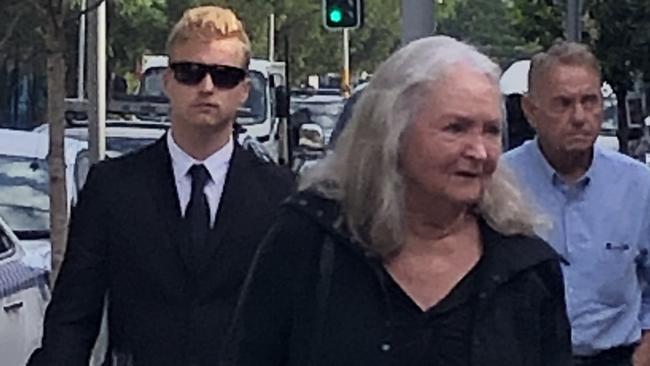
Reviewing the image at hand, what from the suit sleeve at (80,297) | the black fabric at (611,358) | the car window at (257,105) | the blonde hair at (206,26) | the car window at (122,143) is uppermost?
the blonde hair at (206,26)

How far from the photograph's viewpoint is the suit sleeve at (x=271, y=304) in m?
4.16

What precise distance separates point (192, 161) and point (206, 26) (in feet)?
1.24

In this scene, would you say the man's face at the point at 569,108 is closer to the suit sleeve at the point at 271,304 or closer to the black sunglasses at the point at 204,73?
the black sunglasses at the point at 204,73

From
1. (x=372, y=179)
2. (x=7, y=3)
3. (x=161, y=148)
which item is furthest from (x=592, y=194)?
(x=7, y=3)

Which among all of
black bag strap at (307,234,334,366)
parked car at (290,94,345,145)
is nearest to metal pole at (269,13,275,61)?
parked car at (290,94,345,145)

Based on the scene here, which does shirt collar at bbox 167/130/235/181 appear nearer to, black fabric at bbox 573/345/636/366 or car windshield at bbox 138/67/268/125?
black fabric at bbox 573/345/636/366

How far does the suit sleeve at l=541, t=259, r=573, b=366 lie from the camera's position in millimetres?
4164

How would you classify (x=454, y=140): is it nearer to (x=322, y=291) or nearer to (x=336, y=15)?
(x=322, y=291)

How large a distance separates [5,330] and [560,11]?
17.6 meters

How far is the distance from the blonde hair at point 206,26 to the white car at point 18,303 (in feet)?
10.9

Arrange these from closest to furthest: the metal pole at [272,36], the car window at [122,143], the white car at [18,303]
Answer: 1. the white car at [18,303]
2. the car window at [122,143]
3. the metal pole at [272,36]

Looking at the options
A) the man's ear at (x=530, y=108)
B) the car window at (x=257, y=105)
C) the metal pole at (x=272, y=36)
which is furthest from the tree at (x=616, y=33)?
the metal pole at (x=272, y=36)

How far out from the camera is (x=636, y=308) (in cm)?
643

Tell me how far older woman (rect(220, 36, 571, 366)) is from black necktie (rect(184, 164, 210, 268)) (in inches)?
49.6
